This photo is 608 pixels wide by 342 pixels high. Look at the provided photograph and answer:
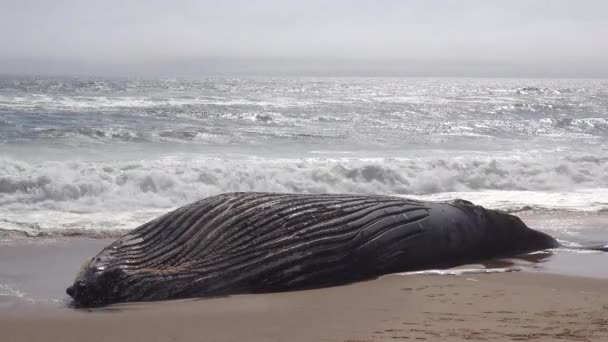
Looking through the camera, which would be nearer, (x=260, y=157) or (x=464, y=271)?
(x=464, y=271)

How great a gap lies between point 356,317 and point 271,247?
1077mm

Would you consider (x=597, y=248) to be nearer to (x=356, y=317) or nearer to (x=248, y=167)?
(x=356, y=317)

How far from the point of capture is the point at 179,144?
19.0 metres

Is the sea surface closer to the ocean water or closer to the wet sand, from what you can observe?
the ocean water

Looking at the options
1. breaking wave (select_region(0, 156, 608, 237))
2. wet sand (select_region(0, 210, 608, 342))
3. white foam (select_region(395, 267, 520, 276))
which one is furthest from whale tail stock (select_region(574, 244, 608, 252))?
breaking wave (select_region(0, 156, 608, 237))

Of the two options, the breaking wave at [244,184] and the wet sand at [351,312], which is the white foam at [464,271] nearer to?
the wet sand at [351,312]

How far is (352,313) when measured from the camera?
207 inches

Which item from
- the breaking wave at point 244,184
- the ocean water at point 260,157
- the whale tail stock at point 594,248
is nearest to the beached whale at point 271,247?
the whale tail stock at point 594,248

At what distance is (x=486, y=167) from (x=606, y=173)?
2750mm

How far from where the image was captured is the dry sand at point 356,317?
465 centimetres

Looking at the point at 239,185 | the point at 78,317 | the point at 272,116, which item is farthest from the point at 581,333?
the point at 272,116

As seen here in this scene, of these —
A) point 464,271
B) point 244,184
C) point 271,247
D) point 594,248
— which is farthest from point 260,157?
point 271,247

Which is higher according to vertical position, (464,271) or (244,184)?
(464,271)

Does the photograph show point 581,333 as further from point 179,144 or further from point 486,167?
point 179,144
